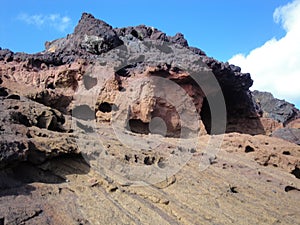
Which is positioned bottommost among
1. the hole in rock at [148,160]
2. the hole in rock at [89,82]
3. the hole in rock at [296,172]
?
the hole in rock at [148,160]

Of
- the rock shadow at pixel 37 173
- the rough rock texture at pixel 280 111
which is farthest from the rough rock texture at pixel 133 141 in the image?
the rough rock texture at pixel 280 111

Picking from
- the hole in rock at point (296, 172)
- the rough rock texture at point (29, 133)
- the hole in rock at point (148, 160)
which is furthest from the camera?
the hole in rock at point (296, 172)

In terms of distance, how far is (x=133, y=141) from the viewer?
6.65 m

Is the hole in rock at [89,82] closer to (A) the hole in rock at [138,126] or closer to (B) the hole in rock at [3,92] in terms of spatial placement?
(A) the hole in rock at [138,126]

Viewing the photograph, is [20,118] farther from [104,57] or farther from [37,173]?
[104,57]

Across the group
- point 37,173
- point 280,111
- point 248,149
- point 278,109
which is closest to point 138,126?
point 248,149

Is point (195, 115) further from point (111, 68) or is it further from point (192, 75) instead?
point (111, 68)

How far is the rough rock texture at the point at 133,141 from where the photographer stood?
3.93 metres

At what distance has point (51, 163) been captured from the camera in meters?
4.43

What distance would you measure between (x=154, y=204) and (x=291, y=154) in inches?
202

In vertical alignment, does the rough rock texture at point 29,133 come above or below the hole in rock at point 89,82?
below

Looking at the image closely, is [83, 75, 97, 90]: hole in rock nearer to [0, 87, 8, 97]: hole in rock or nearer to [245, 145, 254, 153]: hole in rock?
[0, 87, 8, 97]: hole in rock

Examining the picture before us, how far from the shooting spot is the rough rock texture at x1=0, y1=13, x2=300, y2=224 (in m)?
3.93

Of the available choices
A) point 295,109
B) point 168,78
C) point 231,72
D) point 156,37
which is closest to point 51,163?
point 168,78
